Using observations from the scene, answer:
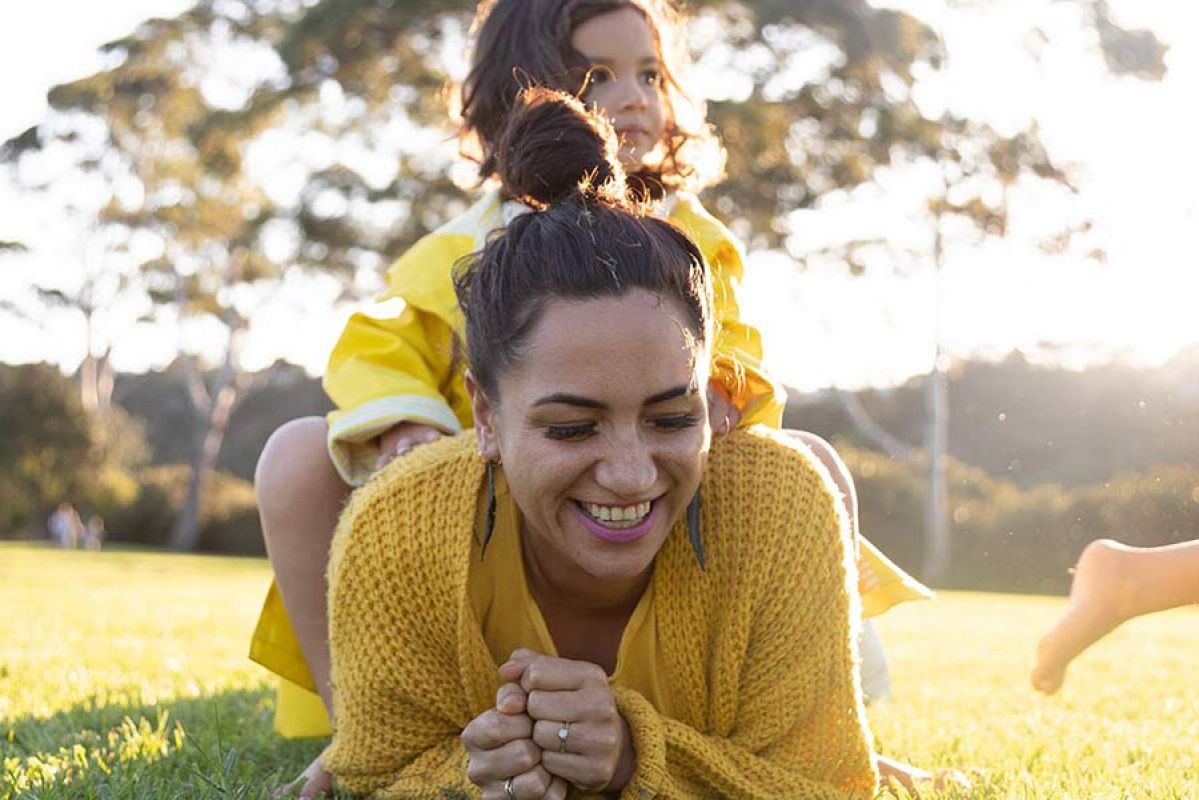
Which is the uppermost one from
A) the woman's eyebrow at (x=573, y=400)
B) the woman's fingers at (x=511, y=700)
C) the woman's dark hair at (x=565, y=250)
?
the woman's dark hair at (x=565, y=250)

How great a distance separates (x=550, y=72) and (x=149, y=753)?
6.30ft

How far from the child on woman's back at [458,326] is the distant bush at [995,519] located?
146 inches

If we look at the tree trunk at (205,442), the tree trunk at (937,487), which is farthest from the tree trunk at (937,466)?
the tree trunk at (205,442)

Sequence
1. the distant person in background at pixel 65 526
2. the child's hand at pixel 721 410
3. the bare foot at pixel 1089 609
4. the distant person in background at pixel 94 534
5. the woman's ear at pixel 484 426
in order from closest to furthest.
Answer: the woman's ear at pixel 484 426
the child's hand at pixel 721 410
the bare foot at pixel 1089 609
the distant person in background at pixel 65 526
the distant person in background at pixel 94 534

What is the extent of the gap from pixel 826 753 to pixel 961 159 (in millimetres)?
19033

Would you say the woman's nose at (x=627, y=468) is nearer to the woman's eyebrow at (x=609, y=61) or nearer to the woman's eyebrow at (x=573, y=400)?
the woman's eyebrow at (x=573, y=400)

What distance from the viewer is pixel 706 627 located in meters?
2.45

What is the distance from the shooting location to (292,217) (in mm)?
24344

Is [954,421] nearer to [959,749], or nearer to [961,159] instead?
[961,159]

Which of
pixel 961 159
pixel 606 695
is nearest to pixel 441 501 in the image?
pixel 606 695

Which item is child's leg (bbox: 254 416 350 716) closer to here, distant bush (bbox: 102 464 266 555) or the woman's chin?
the woman's chin

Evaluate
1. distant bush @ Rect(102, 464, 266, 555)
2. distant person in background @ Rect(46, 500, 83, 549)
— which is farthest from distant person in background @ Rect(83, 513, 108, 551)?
distant bush @ Rect(102, 464, 266, 555)

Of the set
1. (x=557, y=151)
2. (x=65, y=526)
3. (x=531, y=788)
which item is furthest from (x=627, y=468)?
(x=65, y=526)

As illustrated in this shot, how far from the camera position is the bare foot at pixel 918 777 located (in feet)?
8.48
